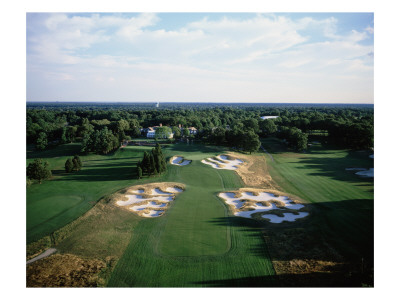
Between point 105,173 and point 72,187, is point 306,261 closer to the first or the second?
point 72,187

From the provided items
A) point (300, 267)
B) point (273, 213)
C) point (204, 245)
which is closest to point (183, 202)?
point (204, 245)

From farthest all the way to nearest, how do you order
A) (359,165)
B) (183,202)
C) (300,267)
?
(359,165) < (183,202) < (300,267)

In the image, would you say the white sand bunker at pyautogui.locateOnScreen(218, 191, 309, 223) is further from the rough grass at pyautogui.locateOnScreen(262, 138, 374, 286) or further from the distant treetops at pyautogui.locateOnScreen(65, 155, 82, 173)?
the distant treetops at pyautogui.locateOnScreen(65, 155, 82, 173)

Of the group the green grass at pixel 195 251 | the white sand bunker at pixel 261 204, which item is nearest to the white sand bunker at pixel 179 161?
the white sand bunker at pixel 261 204

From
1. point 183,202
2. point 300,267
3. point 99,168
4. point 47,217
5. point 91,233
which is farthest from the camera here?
point 99,168

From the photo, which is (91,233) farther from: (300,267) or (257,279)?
(300,267)

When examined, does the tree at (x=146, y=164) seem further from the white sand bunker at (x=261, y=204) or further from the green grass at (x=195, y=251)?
the white sand bunker at (x=261, y=204)

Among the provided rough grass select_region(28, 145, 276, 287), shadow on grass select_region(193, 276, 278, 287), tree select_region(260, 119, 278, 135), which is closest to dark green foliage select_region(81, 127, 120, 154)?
rough grass select_region(28, 145, 276, 287)
